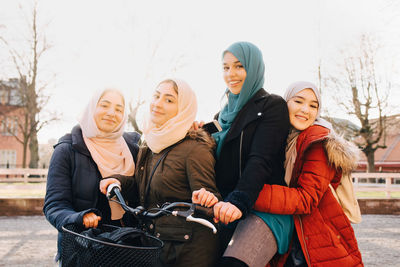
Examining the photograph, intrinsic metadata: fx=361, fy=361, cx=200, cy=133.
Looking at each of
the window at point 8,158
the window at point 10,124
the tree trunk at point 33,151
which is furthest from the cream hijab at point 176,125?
the window at point 8,158

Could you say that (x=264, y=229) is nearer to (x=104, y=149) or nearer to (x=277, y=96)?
(x=277, y=96)

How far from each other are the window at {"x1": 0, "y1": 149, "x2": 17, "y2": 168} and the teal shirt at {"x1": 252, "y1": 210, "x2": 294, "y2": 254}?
140 ft

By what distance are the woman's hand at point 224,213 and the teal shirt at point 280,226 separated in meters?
0.37

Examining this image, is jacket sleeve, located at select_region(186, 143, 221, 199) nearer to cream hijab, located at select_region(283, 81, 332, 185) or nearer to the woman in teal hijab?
the woman in teal hijab

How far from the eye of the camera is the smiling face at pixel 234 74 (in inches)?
96.5

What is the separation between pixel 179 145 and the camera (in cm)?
224

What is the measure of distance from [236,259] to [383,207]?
36.9 feet

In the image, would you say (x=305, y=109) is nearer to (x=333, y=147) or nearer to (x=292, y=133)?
(x=292, y=133)

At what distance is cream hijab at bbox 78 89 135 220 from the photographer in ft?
8.39

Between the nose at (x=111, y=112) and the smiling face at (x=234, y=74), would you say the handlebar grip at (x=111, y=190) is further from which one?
the smiling face at (x=234, y=74)

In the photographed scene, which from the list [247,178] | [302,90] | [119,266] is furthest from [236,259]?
[302,90]

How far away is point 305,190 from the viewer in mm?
2109

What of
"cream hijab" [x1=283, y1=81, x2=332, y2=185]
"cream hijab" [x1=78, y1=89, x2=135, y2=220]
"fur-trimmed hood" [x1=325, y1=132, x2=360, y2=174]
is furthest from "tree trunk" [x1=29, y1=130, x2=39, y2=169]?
"fur-trimmed hood" [x1=325, y1=132, x2=360, y2=174]

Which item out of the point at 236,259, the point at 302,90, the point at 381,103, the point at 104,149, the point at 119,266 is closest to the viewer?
the point at 119,266
